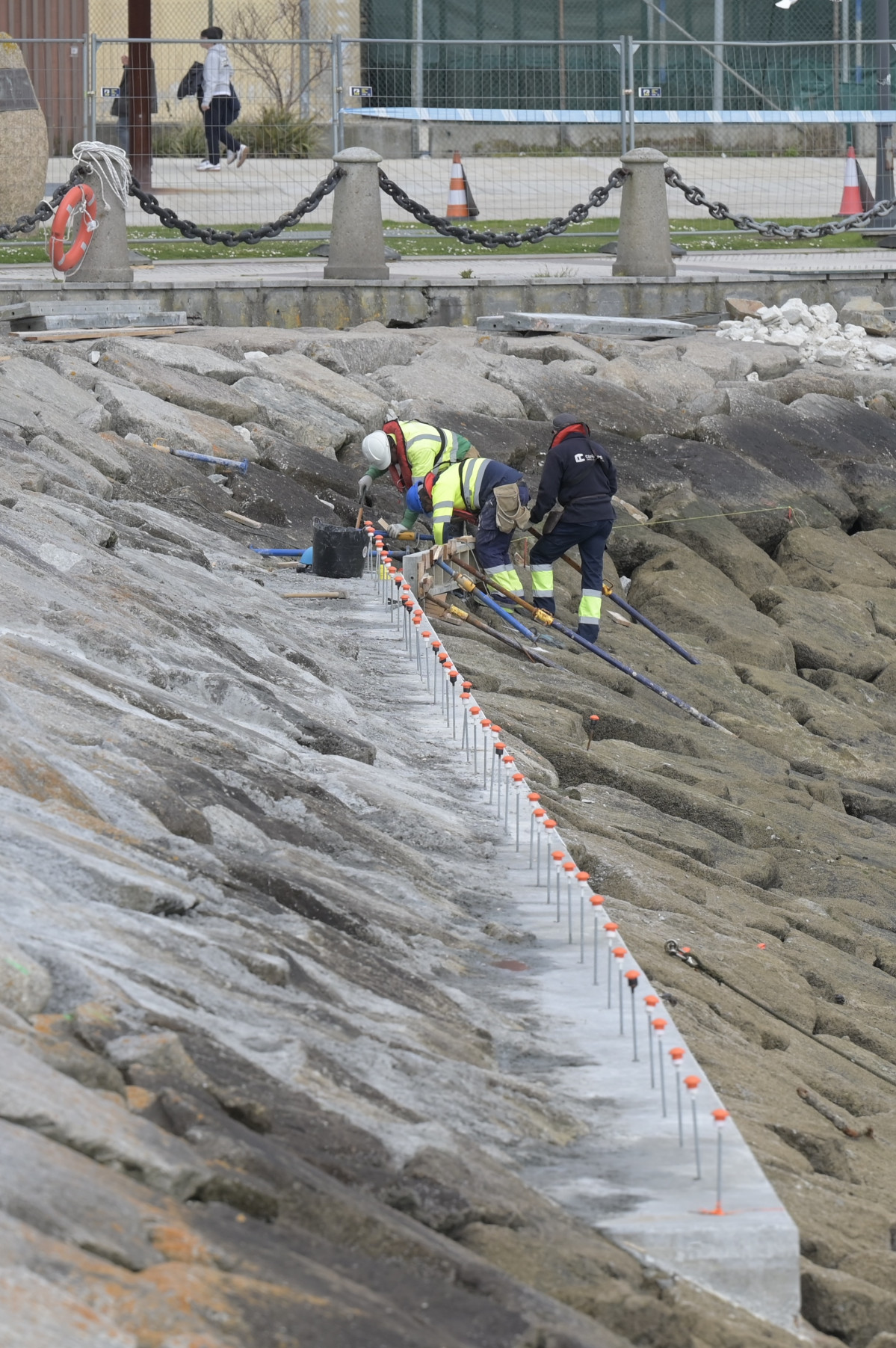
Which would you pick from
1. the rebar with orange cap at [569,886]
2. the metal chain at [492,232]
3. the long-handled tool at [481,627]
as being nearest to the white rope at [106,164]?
the metal chain at [492,232]

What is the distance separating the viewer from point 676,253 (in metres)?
20.6

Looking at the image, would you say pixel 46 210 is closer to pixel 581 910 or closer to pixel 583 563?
pixel 583 563

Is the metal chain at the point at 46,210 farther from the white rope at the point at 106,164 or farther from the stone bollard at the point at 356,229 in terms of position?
the stone bollard at the point at 356,229

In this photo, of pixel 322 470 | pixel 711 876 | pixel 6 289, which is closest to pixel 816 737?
pixel 711 876

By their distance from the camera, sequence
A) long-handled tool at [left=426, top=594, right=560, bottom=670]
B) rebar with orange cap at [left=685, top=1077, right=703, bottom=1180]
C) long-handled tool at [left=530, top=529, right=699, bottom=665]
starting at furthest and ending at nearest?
long-handled tool at [left=530, top=529, right=699, bottom=665] → long-handled tool at [left=426, top=594, right=560, bottom=670] → rebar with orange cap at [left=685, top=1077, right=703, bottom=1180]

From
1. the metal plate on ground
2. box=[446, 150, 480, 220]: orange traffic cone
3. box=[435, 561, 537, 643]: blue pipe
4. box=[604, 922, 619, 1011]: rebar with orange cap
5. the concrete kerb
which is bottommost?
the concrete kerb

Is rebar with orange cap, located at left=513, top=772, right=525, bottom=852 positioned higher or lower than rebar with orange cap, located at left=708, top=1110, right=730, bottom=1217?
higher

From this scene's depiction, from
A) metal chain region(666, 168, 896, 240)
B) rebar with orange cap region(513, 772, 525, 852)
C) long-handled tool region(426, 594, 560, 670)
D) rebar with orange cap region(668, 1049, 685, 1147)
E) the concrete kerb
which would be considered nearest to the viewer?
the concrete kerb

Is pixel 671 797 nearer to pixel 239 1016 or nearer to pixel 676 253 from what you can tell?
pixel 239 1016

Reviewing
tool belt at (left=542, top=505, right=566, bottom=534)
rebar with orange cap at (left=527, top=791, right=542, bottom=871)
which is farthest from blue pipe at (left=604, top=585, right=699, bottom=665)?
rebar with orange cap at (left=527, top=791, right=542, bottom=871)

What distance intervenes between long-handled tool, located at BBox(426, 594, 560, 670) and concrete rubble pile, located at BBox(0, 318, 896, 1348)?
0.28 meters

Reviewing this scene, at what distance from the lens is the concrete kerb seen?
4.29 meters

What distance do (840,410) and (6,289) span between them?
294 inches

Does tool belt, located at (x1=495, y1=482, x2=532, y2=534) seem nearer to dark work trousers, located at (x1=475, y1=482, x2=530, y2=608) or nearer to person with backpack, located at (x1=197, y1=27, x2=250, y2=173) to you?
dark work trousers, located at (x1=475, y1=482, x2=530, y2=608)
